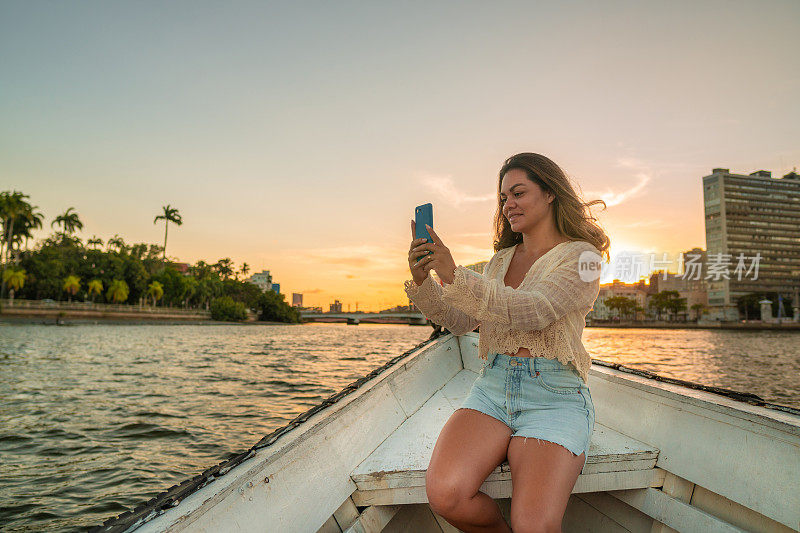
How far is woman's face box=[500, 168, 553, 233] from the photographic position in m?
1.97

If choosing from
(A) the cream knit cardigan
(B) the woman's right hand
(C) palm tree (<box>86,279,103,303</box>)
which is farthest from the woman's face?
(C) palm tree (<box>86,279,103,303</box>)

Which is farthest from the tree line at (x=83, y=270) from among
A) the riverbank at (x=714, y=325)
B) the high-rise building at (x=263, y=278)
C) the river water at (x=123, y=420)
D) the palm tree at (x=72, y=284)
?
the high-rise building at (x=263, y=278)

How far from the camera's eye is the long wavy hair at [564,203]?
1949 millimetres

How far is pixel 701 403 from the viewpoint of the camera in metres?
1.80

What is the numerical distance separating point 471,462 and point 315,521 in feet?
1.89

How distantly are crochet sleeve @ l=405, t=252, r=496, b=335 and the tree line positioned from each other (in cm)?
5430

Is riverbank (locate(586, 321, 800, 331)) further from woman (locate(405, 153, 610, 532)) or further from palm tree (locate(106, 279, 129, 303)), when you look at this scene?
woman (locate(405, 153, 610, 532))

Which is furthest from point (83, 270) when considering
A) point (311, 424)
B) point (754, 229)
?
point (754, 229)

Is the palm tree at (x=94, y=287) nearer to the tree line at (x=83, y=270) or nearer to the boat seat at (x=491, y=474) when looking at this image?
the tree line at (x=83, y=270)

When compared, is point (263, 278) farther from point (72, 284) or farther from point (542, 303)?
point (542, 303)

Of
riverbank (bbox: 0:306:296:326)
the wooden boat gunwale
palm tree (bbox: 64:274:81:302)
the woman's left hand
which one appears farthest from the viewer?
palm tree (bbox: 64:274:81:302)

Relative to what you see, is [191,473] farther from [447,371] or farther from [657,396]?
[657,396]

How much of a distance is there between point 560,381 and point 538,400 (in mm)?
111

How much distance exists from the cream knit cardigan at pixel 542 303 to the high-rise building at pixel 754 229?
11223cm
